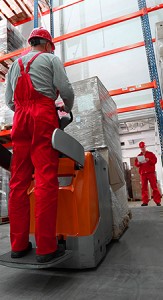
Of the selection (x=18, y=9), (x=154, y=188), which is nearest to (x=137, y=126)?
(x=154, y=188)

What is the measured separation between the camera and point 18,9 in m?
6.23

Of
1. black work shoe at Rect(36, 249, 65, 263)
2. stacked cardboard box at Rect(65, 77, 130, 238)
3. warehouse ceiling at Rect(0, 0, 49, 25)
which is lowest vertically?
black work shoe at Rect(36, 249, 65, 263)

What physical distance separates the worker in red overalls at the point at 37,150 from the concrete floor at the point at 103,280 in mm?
174

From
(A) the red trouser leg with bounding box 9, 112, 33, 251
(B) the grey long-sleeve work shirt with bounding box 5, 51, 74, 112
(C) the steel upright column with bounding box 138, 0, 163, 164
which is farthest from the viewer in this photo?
(C) the steel upright column with bounding box 138, 0, 163, 164

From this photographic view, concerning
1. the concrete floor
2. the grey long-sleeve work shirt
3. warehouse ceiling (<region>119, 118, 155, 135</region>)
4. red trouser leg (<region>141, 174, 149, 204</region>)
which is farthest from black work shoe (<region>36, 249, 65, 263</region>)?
warehouse ceiling (<region>119, 118, 155, 135</region>)

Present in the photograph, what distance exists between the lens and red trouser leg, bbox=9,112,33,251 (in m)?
1.46

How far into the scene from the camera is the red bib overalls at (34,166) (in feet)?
4.42

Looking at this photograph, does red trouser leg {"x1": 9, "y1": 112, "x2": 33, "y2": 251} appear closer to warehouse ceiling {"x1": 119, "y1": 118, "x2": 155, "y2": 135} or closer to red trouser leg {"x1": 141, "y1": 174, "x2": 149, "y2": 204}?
red trouser leg {"x1": 141, "y1": 174, "x2": 149, "y2": 204}

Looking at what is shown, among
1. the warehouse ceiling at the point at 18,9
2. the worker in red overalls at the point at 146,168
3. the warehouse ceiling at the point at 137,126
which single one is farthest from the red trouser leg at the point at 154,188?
the warehouse ceiling at the point at 18,9

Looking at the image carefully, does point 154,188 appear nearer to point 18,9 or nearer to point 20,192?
point 20,192

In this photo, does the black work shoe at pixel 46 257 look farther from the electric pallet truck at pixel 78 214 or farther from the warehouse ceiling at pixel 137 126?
the warehouse ceiling at pixel 137 126

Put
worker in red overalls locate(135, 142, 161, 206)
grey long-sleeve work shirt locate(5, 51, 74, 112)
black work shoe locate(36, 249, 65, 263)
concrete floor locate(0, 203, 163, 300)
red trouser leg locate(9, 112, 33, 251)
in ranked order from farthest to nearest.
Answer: worker in red overalls locate(135, 142, 161, 206), grey long-sleeve work shirt locate(5, 51, 74, 112), red trouser leg locate(9, 112, 33, 251), black work shoe locate(36, 249, 65, 263), concrete floor locate(0, 203, 163, 300)

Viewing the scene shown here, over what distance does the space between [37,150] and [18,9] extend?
638cm

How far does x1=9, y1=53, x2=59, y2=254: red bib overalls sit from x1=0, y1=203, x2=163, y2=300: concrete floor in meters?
0.22
